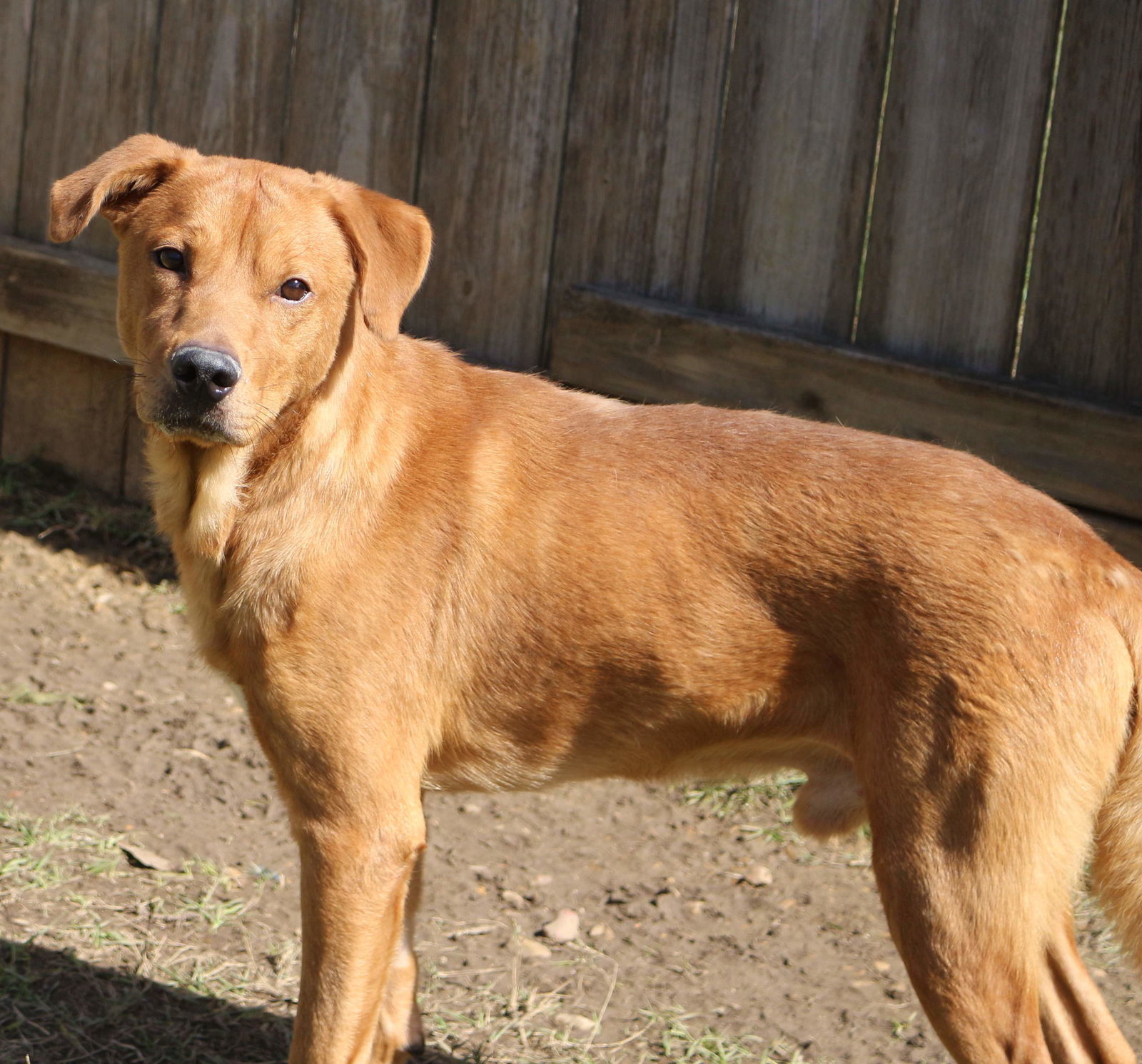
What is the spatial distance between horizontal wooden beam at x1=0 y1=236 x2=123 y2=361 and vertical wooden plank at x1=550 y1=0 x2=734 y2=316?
224cm

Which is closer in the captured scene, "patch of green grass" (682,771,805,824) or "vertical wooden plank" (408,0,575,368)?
"patch of green grass" (682,771,805,824)

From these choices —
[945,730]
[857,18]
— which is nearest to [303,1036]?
[945,730]

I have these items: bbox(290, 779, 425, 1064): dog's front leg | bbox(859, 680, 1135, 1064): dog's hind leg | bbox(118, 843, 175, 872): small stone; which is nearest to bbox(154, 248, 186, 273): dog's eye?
bbox(290, 779, 425, 1064): dog's front leg

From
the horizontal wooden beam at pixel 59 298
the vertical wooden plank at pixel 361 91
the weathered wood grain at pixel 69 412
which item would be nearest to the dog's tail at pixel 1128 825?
the vertical wooden plank at pixel 361 91

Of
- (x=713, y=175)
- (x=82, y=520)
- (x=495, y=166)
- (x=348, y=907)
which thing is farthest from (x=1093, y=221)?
(x=82, y=520)

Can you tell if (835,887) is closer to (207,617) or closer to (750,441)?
(750,441)

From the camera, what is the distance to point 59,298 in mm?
6328

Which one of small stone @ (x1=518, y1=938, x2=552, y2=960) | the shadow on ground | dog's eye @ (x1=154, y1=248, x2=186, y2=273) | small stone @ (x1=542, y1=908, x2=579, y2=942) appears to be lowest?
the shadow on ground

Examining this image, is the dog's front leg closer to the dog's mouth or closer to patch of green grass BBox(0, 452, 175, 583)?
the dog's mouth

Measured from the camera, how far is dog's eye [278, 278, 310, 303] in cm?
308

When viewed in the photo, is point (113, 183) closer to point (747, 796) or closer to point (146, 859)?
point (146, 859)

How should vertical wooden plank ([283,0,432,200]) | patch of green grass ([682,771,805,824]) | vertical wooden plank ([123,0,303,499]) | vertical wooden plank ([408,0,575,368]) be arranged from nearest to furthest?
patch of green grass ([682,771,805,824]), vertical wooden plank ([408,0,575,368]), vertical wooden plank ([283,0,432,200]), vertical wooden plank ([123,0,303,499])

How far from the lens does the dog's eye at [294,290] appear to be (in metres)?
3.08

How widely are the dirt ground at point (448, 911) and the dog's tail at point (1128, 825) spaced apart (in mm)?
1097
